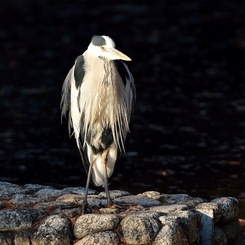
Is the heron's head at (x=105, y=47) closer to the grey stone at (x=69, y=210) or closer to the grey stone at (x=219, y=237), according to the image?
the grey stone at (x=69, y=210)

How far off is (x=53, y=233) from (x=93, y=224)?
1.04ft

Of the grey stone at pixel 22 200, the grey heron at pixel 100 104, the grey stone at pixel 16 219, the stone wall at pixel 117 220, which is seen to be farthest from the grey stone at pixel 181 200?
the grey stone at pixel 16 219

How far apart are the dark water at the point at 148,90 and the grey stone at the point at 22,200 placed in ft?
7.13

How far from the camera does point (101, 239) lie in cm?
597

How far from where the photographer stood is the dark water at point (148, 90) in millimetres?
9742

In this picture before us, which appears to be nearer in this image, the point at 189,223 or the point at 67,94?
the point at 189,223

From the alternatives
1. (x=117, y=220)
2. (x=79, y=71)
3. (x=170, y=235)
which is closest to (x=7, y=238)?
(x=117, y=220)

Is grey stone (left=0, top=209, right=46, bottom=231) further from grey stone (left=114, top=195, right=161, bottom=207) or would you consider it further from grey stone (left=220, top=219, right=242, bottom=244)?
grey stone (left=220, top=219, right=242, bottom=244)

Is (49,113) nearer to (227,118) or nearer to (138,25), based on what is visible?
(227,118)

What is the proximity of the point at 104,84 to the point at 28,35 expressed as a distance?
1277cm

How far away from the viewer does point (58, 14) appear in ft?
71.9

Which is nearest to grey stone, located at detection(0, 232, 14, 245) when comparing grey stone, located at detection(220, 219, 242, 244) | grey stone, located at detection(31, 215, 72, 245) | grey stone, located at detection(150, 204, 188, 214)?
grey stone, located at detection(31, 215, 72, 245)

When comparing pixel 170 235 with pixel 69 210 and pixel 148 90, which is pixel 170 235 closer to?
pixel 69 210

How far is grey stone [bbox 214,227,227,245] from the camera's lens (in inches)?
266
